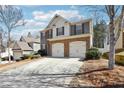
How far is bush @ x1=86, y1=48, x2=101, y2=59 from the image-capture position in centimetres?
1071

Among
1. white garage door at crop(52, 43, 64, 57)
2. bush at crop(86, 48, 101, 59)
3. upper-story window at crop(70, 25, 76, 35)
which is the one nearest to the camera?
bush at crop(86, 48, 101, 59)

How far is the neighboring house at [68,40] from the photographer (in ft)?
36.8

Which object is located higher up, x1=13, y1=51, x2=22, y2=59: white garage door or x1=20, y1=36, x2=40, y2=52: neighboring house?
x1=20, y1=36, x2=40, y2=52: neighboring house

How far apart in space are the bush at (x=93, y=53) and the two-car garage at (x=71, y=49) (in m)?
0.24

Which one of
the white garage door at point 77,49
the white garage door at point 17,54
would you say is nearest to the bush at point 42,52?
the white garage door at point 17,54

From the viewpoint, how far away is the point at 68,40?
12711 millimetres

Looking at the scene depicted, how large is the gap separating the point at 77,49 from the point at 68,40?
1298 mm

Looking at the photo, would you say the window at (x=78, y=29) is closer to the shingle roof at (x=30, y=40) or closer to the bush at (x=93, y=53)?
the bush at (x=93, y=53)

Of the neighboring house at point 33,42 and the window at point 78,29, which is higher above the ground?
the window at point 78,29

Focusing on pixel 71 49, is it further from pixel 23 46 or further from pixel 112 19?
pixel 112 19

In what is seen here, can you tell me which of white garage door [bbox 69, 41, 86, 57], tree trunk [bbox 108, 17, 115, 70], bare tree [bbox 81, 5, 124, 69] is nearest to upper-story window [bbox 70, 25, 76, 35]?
white garage door [bbox 69, 41, 86, 57]

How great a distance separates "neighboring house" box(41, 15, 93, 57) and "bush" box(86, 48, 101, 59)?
0.70 ft

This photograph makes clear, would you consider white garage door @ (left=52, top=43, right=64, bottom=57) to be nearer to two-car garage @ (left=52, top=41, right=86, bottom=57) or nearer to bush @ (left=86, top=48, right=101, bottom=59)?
two-car garage @ (left=52, top=41, right=86, bottom=57)
